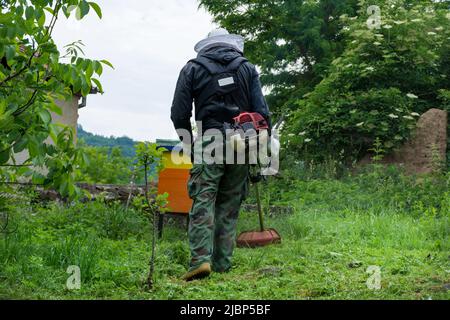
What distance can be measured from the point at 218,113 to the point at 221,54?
0.53 metres

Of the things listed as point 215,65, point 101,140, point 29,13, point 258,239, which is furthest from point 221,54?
point 101,140

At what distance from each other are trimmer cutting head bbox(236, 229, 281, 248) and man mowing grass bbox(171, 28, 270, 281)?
4.11 ft

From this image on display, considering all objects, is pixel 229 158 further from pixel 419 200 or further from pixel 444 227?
→ pixel 419 200

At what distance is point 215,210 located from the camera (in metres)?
6.20

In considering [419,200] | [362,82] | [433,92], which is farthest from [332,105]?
[419,200]

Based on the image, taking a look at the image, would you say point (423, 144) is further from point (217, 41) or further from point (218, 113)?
point (218, 113)

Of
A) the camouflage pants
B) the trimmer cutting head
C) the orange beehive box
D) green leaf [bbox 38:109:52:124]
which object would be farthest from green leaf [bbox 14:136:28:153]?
the orange beehive box

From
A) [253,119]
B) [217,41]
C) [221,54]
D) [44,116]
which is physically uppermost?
[217,41]

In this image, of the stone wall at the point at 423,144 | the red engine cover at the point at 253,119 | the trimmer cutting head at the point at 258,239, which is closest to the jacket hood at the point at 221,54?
the red engine cover at the point at 253,119

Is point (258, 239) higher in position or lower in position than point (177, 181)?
lower

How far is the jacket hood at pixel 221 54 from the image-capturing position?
6.17 m
